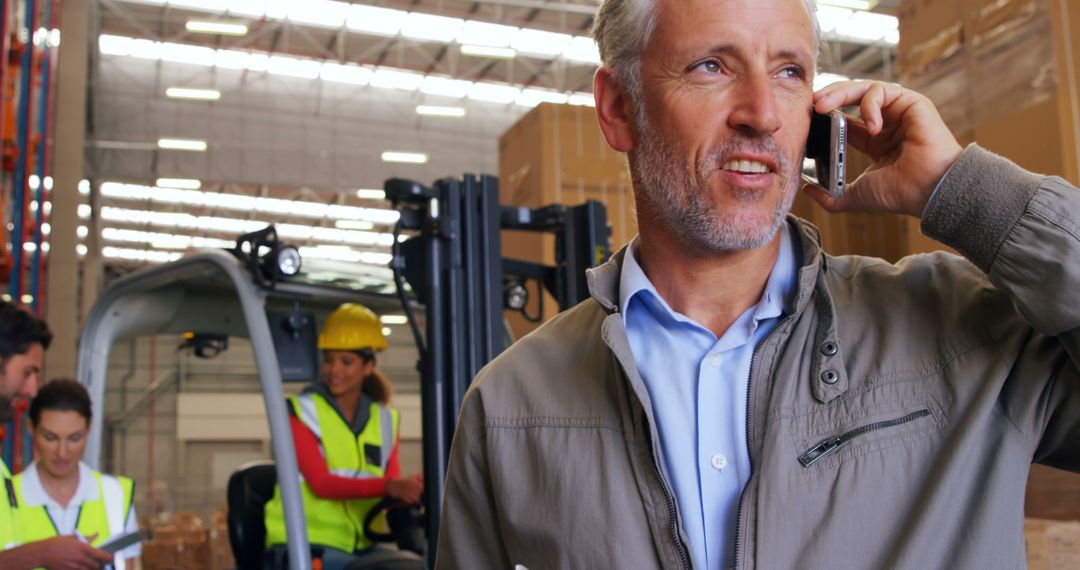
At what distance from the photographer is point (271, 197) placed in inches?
762

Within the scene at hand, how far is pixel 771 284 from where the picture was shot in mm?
1371

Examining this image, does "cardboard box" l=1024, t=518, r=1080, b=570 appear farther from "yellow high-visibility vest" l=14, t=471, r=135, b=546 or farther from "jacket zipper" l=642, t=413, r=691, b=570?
"yellow high-visibility vest" l=14, t=471, r=135, b=546

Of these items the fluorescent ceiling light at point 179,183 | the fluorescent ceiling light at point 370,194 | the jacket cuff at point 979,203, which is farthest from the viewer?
the fluorescent ceiling light at point 370,194

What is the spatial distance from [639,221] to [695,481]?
0.44 meters

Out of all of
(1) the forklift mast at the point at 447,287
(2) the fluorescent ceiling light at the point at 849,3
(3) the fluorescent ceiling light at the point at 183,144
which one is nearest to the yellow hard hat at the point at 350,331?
(1) the forklift mast at the point at 447,287

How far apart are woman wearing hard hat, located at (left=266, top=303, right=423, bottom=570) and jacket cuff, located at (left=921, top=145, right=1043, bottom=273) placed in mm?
3244

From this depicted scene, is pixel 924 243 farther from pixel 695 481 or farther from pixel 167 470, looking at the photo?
pixel 167 470

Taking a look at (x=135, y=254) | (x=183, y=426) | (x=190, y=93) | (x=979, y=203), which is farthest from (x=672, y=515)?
(x=183, y=426)

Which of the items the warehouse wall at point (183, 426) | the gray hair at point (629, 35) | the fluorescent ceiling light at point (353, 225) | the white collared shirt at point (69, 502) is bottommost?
the warehouse wall at point (183, 426)

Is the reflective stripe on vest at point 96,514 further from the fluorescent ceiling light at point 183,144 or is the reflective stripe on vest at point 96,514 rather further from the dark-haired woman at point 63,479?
the fluorescent ceiling light at point 183,144

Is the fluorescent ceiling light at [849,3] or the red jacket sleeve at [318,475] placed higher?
the fluorescent ceiling light at [849,3]

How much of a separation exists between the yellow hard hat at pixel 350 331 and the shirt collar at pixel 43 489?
3.36ft

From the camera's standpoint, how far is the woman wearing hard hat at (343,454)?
14.0ft

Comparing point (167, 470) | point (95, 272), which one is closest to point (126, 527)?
point (95, 272)
